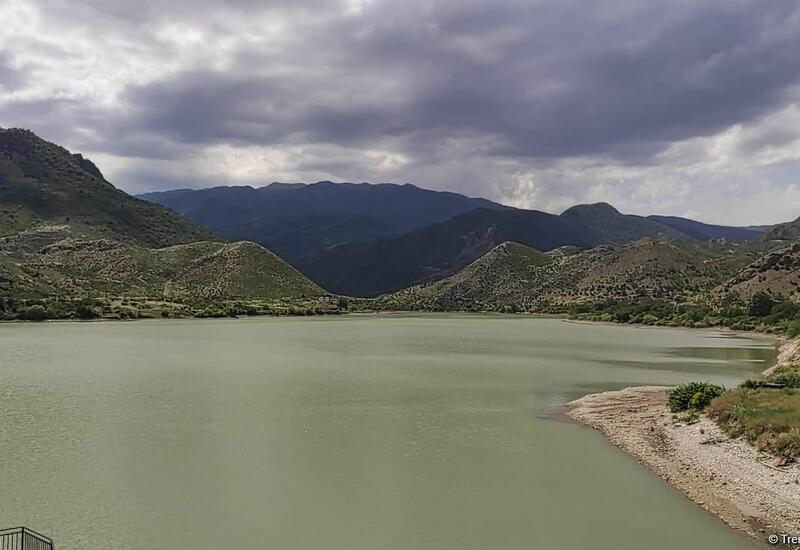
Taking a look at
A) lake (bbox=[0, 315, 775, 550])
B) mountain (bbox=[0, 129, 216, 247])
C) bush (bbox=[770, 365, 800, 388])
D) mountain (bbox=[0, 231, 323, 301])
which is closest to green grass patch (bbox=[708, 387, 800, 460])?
bush (bbox=[770, 365, 800, 388])

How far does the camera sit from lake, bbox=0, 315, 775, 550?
53.8 feet

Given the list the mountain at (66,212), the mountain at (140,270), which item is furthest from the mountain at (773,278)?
the mountain at (66,212)

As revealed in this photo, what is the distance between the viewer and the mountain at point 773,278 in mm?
113125

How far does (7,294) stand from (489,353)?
85336mm

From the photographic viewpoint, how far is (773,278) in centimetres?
11844

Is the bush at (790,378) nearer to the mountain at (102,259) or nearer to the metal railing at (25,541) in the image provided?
the metal railing at (25,541)

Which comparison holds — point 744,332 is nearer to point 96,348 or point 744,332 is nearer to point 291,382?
point 291,382

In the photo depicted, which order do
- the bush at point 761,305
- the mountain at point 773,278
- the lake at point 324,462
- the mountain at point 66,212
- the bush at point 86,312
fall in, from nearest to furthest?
the lake at point 324,462, the bush at point 761,305, the bush at point 86,312, the mountain at point 773,278, the mountain at point 66,212

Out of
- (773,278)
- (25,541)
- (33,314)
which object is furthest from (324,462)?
(773,278)

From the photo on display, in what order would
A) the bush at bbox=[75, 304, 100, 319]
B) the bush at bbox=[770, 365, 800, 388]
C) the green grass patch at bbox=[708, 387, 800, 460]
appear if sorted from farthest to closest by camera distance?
the bush at bbox=[75, 304, 100, 319] < the bush at bbox=[770, 365, 800, 388] < the green grass patch at bbox=[708, 387, 800, 460]

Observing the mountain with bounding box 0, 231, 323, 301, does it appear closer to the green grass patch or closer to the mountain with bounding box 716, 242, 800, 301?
the mountain with bounding box 716, 242, 800, 301

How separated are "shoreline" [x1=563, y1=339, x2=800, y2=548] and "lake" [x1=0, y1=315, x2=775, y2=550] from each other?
70cm

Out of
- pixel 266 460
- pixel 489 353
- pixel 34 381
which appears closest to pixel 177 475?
pixel 266 460

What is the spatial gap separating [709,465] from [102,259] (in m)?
149
